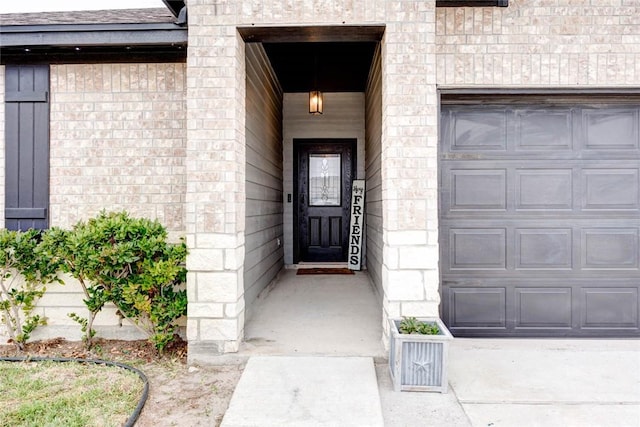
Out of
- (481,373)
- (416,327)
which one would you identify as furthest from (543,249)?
(416,327)

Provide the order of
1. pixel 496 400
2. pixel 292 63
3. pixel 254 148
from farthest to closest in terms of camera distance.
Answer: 1. pixel 292 63
2. pixel 254 148
3. pixel 496 400

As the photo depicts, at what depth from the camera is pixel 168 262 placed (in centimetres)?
289

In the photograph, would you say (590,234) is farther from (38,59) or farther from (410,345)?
(38,59)

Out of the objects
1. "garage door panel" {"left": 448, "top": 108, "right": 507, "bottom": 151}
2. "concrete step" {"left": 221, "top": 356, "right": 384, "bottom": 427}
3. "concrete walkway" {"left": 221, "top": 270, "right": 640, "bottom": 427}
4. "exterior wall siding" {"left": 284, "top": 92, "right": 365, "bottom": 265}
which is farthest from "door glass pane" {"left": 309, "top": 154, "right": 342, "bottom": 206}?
"concrete step" {"left": 221, "top": 356, "right": 384, "bottom": 427}

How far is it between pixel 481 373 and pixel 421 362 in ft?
1.79

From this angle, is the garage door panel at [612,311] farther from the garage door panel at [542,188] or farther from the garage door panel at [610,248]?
the garage door panel at [542,188]

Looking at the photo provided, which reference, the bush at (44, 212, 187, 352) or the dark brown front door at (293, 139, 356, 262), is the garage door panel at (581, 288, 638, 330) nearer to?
the bush at (44, 212, 187, 352)

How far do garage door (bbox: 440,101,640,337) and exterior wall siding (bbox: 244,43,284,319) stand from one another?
1802 mm

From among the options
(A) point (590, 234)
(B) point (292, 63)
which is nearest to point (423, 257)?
(A) point (590, 234)

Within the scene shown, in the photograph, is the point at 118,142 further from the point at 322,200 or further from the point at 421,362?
the point at 322,200

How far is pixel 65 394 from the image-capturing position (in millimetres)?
2436

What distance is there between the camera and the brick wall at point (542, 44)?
306 centimetres

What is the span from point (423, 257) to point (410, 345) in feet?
2.21

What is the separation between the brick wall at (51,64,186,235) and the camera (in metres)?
3.43
